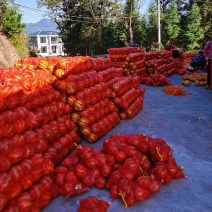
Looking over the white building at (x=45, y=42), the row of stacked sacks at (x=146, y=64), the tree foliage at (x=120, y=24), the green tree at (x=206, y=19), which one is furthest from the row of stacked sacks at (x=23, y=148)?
the white building at (x=45, y=42)

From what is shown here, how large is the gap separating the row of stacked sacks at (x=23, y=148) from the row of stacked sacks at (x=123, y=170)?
1.16ft

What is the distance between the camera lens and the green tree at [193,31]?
98.5 ft

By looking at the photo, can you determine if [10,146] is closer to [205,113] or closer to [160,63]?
[205,113]

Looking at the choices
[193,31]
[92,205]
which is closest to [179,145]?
[92,205]

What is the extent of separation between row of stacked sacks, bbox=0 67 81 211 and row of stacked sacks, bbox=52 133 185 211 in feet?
1.16

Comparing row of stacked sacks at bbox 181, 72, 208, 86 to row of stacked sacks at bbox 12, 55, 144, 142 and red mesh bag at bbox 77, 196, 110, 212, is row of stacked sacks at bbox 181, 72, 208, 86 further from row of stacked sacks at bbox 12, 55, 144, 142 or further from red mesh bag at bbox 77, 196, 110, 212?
red mesh bag at bbox 77, 196, 110, 212

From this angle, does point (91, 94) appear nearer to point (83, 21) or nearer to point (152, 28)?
point (152, 28)

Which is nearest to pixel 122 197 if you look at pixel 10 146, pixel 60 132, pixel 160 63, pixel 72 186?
pixel 72 186

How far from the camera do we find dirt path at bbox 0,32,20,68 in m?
19.8

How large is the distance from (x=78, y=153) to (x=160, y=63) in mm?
9540

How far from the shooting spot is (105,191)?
359 centimetres

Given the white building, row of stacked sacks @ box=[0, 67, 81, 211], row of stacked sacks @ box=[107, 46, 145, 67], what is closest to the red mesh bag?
row of stacked sacks @ box=[0, 67, 81, 211]

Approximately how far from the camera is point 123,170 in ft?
11.9

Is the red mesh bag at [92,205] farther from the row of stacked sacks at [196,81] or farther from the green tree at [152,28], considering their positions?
the green tree at [152,28]
